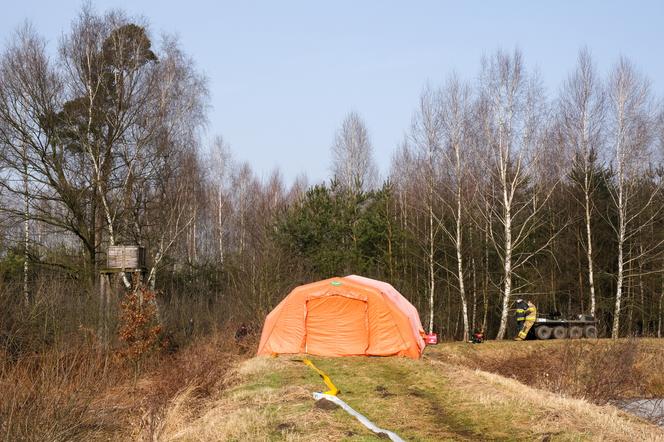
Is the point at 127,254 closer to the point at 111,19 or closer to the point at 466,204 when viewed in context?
the point at 111,19

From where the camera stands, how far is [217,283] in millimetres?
34969

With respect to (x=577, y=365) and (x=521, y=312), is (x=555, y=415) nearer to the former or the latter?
(x=577, y=365)

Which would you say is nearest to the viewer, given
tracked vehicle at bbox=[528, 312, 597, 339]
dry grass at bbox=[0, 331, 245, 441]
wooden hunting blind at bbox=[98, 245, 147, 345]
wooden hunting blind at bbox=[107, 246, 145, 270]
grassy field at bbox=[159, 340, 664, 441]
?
dry grass at bbox=[0, 331, 245, 441]

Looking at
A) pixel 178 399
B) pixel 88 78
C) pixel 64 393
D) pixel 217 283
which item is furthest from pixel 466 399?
pixel 217 283

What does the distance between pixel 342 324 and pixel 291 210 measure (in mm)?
17916

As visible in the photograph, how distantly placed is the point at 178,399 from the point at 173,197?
52.6ft

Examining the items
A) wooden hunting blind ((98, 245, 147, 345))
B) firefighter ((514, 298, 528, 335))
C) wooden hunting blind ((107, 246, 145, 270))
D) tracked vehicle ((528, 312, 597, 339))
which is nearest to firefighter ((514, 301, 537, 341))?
firefighter ((514, 298, 528, 335))

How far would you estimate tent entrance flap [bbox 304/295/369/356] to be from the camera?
17438 mm

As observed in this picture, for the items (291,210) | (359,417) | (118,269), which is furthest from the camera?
Result: (291,210)

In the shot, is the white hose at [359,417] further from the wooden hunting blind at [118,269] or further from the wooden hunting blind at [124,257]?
the wooden hunting blind at [124,257]

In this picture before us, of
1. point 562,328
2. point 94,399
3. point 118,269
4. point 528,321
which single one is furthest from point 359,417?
point 562,328

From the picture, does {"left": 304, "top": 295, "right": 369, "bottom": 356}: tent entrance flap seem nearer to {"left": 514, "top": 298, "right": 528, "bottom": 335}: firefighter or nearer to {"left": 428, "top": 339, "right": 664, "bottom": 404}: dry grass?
{"left": 428, "top": 339, "right": 664, "bottom": 404}: dry grass

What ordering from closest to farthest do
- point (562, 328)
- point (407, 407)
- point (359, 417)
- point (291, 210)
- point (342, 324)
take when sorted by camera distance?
1. point (359, 417)
2. point (407, 407)
3. point (342, 324)
4. point (562, 328)
5. point (291, 210)

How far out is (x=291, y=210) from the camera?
115ft
